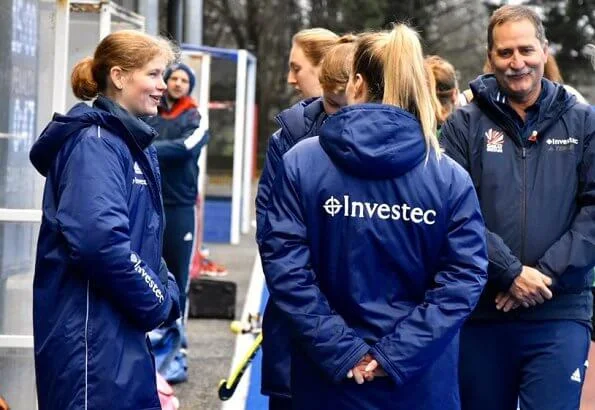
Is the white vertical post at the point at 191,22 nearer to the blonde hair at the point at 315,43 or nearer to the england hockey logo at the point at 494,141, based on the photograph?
the blonde hair at the point at 315,43

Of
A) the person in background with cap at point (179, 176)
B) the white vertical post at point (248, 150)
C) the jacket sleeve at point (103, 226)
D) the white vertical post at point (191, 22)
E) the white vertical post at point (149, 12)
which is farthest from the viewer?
the white vertical post at point (248, 150)

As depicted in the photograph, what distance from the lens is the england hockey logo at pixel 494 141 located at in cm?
479

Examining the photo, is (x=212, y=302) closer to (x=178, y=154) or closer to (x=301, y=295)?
(x=178, y=154)

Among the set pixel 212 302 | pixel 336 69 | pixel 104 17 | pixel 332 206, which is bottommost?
pixel 212 302

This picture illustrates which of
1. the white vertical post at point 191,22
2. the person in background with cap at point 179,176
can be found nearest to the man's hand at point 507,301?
the person in background with cap at point 179,176

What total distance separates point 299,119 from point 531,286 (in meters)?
1.17

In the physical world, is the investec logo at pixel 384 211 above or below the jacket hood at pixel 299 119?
below

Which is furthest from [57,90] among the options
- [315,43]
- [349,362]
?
[349,362]

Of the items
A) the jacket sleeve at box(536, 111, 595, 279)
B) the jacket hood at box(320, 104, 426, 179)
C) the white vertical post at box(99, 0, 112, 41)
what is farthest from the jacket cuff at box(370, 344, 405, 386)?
the white vertical post at box(99, 0, 112, 41)

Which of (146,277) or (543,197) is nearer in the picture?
(146,277)

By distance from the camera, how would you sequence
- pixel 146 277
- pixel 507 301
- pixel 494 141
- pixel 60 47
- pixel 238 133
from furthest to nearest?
pixel 238 133 < pixel 60 47 < pixel 494 141 < pixel 507 301 < pixel 146 277

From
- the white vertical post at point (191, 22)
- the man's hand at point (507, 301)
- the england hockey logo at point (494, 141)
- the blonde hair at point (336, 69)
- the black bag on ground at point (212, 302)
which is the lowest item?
the black bag on ground at point (212, 302)

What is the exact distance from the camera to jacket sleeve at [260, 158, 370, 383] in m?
3.68

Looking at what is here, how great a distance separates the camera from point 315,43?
5.32 meters
